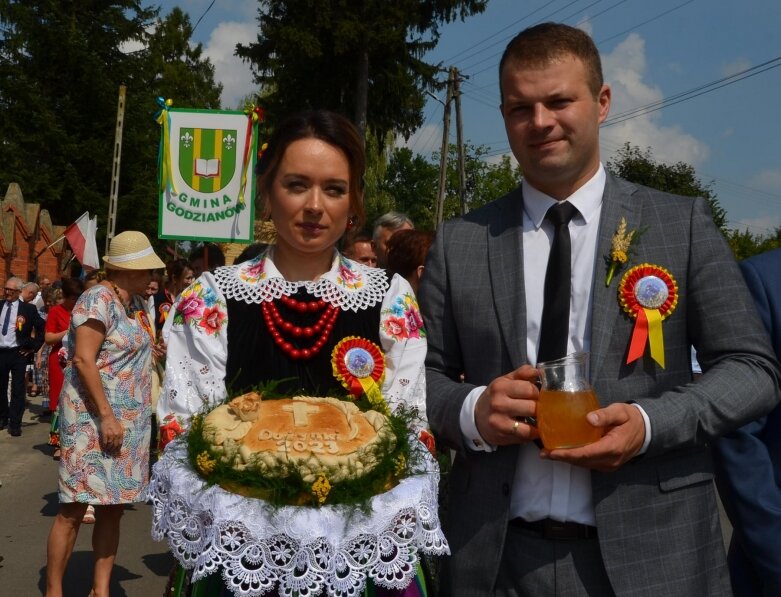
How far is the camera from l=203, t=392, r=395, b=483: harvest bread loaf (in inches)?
68.9

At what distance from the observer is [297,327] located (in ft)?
7.39

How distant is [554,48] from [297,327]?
0.96m

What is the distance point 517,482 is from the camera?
2.06 meters

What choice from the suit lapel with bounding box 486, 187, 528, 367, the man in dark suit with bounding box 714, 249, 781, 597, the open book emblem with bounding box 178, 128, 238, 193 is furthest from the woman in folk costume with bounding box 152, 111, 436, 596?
the open book emblem with bounding box 178, 128, 238, 193

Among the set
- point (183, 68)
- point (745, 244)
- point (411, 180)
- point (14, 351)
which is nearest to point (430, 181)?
point (411, 180)

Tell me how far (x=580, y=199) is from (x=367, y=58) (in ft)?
66.4

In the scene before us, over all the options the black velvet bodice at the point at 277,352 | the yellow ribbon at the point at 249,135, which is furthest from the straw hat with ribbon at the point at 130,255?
the black velvet bodice at the point at 277,352

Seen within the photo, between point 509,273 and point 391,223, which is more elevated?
point 391,223

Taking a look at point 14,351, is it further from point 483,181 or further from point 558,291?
point 483,181

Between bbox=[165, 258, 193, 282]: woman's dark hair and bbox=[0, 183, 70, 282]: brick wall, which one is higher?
bbox=[0, 183, 70, 282]: brick wall

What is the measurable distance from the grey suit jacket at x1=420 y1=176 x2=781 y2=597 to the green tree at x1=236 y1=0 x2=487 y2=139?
63.1 feet

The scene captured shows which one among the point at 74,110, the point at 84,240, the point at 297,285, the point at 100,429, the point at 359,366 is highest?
the point at 74,110

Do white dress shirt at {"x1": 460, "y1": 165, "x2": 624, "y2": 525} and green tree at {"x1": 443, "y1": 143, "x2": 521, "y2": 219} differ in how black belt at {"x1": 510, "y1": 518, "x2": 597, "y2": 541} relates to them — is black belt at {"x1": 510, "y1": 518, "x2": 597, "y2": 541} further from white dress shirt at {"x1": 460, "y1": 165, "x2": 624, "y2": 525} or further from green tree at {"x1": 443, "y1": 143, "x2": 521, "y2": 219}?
green tree at {"x1": 443, "y1": 143, "x2": 521, "y2": 219}

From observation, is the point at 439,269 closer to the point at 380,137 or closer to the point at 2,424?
the point at 2,424
